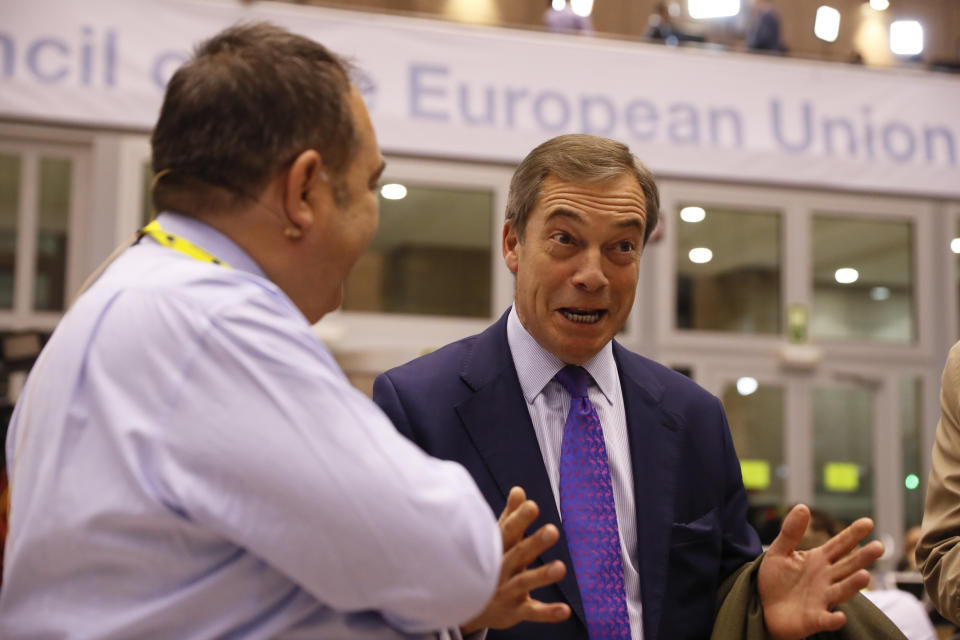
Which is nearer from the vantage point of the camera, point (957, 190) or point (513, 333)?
point (513, 333)

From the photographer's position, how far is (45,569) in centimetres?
109

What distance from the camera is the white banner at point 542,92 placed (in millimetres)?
6844

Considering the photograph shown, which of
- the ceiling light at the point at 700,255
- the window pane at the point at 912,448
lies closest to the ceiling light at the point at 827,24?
the ceiling light at the point at 700,255

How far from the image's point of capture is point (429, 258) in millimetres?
7809

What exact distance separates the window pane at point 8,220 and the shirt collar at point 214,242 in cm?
652

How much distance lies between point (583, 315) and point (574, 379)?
12cm

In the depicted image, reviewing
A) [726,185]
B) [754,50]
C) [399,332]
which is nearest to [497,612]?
[399,332]

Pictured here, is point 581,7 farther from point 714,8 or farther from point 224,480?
point 224,480

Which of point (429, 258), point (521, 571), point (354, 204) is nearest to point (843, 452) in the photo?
point (429, 258)

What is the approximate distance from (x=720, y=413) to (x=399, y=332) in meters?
5.63

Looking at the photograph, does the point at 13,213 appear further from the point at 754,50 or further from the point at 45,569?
the point at 45,569

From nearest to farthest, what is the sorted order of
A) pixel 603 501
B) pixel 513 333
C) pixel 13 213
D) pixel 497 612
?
pixel 497 612
pixel 603 501
pixel 513 333
pixel 13 213

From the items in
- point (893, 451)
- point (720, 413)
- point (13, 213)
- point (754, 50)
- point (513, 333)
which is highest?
point (754, 50)

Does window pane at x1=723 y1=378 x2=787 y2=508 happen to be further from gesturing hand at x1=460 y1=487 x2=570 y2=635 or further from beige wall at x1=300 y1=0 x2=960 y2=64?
gesturing hand at x1=460 y1=487 x2=570 y2=635
